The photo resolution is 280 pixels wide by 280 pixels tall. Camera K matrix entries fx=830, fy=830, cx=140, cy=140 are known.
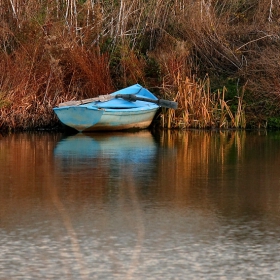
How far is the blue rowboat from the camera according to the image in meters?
22.5

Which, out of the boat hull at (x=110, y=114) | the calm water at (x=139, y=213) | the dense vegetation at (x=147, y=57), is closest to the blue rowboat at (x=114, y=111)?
the boat hull at (x=110, y=114)

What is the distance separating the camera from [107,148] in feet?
60.0

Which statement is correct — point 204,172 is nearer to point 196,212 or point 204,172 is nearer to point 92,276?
point 196,212

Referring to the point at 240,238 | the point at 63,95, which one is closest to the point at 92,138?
the point at 63,95

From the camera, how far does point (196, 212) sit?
10039 millimetres

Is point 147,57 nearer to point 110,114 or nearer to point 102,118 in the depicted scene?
point 110,114

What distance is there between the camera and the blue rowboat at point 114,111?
22.5 m

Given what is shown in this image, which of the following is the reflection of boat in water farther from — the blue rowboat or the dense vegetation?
the dense vegetation

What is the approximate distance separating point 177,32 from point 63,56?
4.99 m

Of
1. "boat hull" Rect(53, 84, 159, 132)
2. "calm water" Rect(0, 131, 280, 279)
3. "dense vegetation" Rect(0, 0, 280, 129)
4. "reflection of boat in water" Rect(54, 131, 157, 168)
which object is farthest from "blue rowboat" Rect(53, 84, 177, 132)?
"calm water" Rect(0, 131, 280, 279)

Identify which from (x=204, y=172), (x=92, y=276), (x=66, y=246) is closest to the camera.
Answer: (x=92, y=276)

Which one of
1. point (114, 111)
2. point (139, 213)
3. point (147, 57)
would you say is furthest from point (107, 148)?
point (147, 57)

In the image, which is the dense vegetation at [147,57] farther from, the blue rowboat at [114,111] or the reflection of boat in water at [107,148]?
the reflection of boat in water at [107,148]

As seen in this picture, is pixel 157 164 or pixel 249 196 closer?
pixel 249 196
